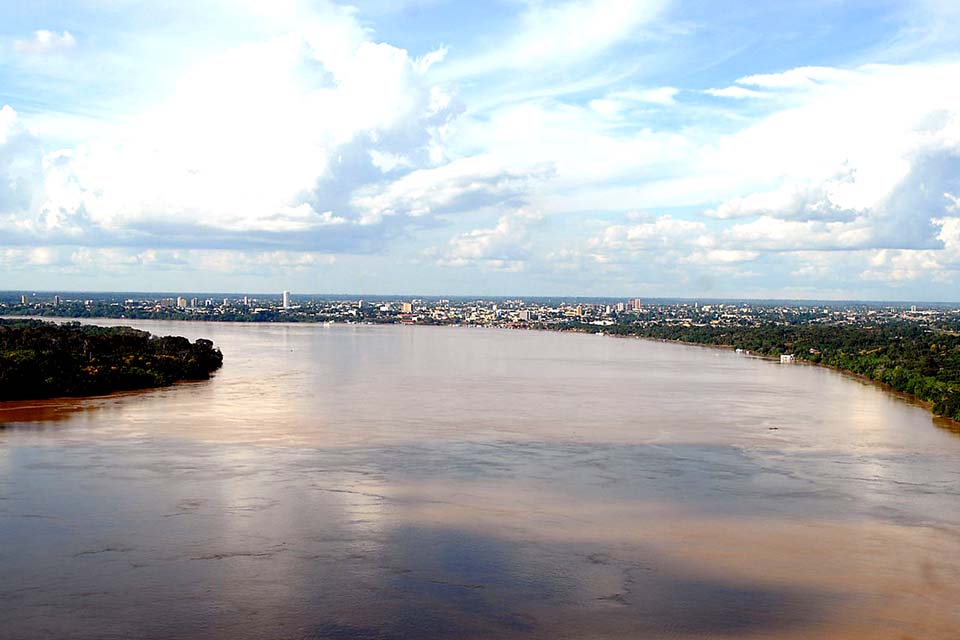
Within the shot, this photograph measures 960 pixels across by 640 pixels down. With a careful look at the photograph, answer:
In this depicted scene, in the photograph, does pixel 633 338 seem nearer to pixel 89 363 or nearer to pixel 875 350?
pixel 875 350

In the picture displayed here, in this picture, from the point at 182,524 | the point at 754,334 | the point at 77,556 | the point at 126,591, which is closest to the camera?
the point at 126,591

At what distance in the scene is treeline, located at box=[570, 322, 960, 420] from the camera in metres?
24.1

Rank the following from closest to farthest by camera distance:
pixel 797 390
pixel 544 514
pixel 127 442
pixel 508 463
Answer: pixel 544 514
pixel 508 463
pixel 127 442
pixel 797 390

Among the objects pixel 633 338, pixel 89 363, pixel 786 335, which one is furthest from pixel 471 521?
pixel 633 338

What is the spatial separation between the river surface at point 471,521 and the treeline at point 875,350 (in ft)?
11.4

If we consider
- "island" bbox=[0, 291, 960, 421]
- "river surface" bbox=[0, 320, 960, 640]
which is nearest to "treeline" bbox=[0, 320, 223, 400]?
"river surface" bbox=[0, 320, 960, 640]

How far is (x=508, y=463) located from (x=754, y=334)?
37.9 metres

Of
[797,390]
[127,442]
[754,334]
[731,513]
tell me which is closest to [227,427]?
[127,442]

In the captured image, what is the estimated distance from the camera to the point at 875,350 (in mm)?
35750

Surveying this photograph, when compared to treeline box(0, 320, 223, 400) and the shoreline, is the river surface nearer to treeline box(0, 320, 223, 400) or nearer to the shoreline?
the shoreline

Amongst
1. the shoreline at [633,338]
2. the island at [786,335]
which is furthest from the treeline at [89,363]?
the island at [786,335]

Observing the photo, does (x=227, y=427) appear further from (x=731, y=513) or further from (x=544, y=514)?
(x=731, y=513)

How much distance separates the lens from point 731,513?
11500 millimetres

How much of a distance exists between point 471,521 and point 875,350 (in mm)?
29088
